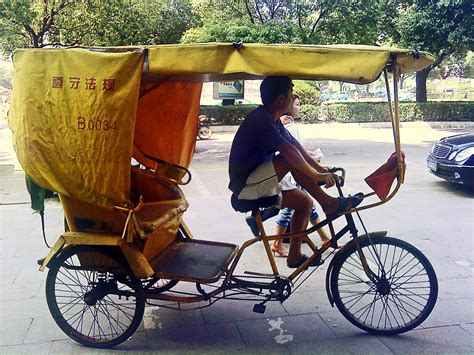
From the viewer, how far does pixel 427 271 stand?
3.23 metres

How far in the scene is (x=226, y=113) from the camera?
19688 millimetres

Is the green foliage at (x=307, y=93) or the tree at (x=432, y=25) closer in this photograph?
the tree at (x=432, y=25)

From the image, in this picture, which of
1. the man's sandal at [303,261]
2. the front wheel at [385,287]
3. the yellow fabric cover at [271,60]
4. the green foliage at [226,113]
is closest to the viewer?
the yellow fabric cover at [271,60]

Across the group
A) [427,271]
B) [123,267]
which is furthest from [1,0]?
[427,271]

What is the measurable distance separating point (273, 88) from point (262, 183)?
662mm

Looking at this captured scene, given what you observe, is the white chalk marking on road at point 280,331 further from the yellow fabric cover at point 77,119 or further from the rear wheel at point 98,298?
the yellow fabric cover at point 77,119

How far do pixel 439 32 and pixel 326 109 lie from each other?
5.98m

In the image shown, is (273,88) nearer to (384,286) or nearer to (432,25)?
(384,286)

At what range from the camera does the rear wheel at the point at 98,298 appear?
3.17 m

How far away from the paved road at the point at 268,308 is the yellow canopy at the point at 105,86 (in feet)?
3.74

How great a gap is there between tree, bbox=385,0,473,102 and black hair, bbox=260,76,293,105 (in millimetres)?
13643

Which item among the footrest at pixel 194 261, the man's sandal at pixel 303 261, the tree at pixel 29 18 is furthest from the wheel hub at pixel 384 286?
the tree at pixel 29 18

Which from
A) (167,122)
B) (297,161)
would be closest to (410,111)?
(167,122)

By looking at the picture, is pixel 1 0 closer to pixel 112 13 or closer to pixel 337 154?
pixel 112 13
